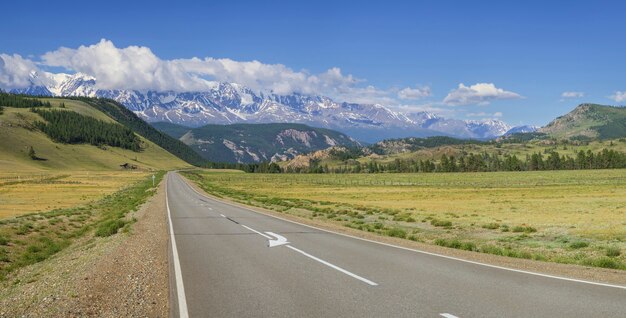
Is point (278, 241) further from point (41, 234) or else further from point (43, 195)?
point (43, 195)

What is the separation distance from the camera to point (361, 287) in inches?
444

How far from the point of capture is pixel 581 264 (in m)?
15.1

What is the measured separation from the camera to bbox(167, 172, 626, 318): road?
923 centimetres

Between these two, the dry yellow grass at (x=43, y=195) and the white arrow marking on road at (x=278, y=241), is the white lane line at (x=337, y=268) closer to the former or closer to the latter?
the white arrow marking on road at (x=278, y=241)

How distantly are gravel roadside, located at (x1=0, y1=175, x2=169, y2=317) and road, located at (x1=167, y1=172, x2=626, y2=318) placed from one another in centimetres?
64

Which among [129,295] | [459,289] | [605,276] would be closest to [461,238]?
[605,276]

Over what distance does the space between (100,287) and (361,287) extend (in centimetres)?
746

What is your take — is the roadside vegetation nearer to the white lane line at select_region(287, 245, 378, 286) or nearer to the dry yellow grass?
the dry yellow grass

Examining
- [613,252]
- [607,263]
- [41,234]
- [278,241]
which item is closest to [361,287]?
[607,263]

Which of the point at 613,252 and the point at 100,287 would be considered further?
the point at 613,252

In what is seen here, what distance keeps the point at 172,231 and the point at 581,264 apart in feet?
68.3

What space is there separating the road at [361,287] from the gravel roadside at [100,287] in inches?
25.3

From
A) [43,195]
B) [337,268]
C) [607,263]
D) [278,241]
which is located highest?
[607,263]

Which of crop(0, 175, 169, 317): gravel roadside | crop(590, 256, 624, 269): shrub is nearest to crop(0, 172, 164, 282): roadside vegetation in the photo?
crop(0, 175, 169, 317): gravel roadside
